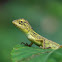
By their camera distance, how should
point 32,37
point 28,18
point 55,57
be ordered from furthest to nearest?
point 28,18
point 32,37
point 55,57

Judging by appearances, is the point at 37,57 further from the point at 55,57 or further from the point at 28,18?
the point at 28,18

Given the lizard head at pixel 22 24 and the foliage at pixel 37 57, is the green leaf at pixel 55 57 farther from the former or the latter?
the lizard head at pixel 22 24

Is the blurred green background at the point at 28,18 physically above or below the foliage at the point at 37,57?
above

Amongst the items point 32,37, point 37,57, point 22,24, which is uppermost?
point 22,24

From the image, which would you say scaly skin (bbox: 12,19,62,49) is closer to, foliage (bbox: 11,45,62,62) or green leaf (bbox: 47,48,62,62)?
foliage (bbox: 11,45,62,62)

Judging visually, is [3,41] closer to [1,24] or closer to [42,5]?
[1,24]

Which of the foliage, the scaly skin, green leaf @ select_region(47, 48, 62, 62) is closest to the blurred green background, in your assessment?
the scaly skin

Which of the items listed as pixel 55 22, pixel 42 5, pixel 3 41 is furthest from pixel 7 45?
pixel 42 5

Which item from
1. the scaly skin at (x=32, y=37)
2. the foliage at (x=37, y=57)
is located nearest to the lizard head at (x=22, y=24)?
the scaly skin at (x=32, y=37)

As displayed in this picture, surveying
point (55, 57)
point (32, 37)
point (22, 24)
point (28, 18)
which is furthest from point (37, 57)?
point (28, 18)
